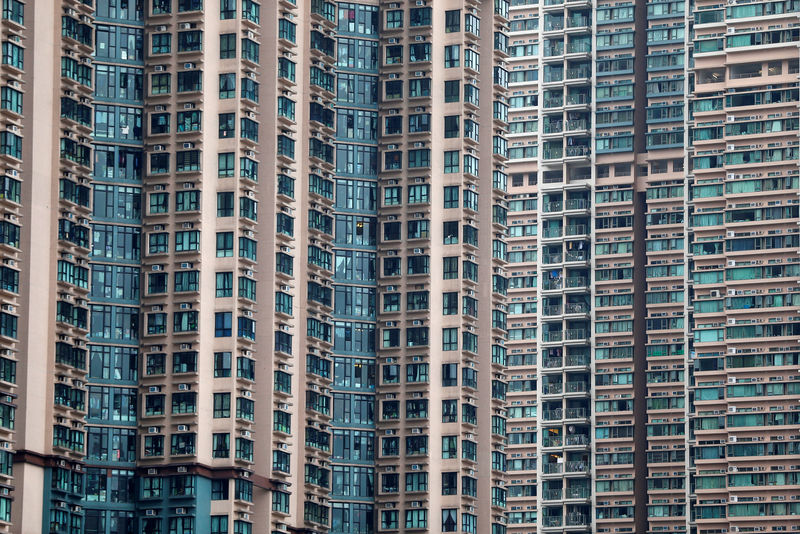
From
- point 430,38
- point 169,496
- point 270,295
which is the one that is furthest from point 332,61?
point 169,496

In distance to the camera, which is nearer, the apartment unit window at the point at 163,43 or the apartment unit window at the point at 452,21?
the apartment unit window at the point at 163,43

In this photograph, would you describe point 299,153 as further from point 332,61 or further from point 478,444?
point 478,444

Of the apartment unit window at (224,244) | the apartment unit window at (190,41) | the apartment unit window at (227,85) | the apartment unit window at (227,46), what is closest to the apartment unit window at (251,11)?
the apartment unit window at (227,46)

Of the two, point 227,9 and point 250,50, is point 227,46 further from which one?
point 227,9

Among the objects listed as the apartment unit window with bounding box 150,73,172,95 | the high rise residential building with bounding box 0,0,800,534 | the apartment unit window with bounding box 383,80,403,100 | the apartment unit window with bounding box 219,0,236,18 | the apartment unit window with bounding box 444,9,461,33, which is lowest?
the high rise residential building with bounding box 0,0,800,534

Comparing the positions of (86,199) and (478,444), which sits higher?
(86,199)

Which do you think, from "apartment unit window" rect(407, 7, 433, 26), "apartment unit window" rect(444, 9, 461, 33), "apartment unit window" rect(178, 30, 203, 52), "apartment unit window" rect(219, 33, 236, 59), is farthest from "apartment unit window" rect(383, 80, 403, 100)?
"apartment unit window" rect(178, 30, 203, 52)

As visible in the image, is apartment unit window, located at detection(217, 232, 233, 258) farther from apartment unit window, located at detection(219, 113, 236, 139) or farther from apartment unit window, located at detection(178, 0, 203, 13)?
apartment unit window, located at detection(178, 0, 203, 13)

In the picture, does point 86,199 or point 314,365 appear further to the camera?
point 314,365

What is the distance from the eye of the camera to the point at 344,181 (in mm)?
184000

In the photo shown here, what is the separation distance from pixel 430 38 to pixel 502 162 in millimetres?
10025

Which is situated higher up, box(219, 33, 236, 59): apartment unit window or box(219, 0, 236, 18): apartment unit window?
box(219, 0, 236, 18): apartment unit window

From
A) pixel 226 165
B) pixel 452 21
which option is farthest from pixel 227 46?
pixel 452 21

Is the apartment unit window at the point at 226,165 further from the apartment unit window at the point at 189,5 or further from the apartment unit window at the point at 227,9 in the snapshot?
the apartment unit window at the point at 189,5
